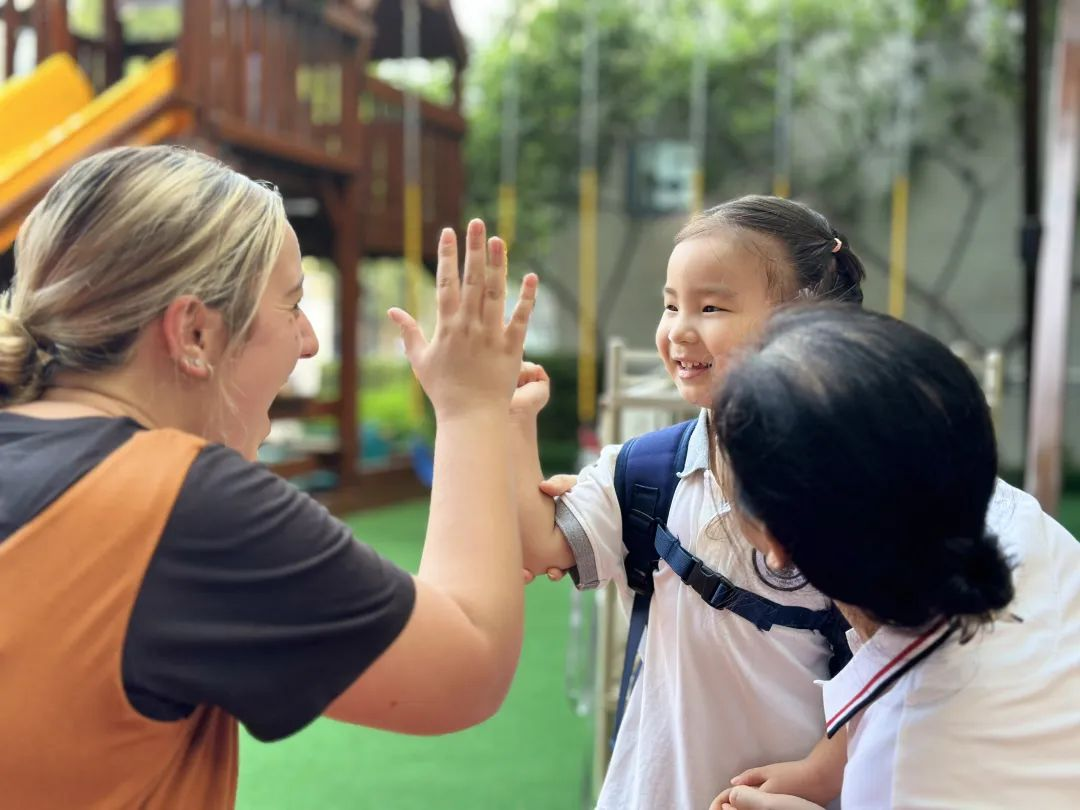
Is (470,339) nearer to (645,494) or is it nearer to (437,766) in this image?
(645,494)

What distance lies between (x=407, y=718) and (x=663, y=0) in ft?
40.3

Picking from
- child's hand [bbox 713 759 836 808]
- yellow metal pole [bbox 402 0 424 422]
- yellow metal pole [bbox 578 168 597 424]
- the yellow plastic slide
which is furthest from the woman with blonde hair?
yellow metal pole [bbox 578 168 597 424]

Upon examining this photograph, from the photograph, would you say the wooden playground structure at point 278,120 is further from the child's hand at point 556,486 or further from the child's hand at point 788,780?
the child's hand at point 788,780

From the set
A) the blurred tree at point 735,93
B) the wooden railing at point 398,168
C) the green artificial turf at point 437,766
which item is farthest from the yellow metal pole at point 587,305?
the green artificial turf at point 437,766

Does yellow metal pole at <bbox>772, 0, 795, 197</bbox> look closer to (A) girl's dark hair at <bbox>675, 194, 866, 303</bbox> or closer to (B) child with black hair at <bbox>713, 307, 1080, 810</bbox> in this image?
(A) girl's dark hair at <bbox>675, 194, 866, 303</bbox>

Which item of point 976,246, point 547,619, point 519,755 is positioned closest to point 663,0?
point 976,246

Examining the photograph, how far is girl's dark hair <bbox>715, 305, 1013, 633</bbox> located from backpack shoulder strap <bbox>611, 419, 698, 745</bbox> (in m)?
A: 0.46

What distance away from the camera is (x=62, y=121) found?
6.31m

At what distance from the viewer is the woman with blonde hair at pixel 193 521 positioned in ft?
2.78

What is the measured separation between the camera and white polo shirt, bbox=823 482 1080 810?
0.86 m

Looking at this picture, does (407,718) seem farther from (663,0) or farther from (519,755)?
(663,0)

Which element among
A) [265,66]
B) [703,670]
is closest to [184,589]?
[703,670]

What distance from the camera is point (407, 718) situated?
0.92 meters

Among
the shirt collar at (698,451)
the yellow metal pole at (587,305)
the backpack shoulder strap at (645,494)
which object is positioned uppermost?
the shirt collar at (698,451)
